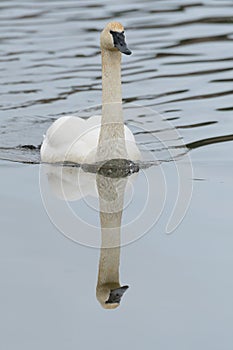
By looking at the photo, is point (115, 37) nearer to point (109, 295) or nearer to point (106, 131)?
point (106, 131)

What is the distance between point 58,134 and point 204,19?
6.72 m

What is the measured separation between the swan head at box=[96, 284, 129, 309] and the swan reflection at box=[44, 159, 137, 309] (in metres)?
0.08

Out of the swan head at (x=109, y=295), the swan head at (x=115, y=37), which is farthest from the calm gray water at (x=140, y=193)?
the swan head at (x=115, y=37)

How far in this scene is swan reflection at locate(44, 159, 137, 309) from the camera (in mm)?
6527

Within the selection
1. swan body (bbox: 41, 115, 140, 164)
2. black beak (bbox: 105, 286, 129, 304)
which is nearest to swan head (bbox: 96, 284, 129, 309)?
black beak (bbox: 105, 286, 129, 304)

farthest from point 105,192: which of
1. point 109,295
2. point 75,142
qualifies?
point 109,295

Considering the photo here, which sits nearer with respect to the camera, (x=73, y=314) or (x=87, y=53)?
(x=73, y=314)

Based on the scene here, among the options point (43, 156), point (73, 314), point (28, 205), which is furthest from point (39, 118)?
point (73, 314)

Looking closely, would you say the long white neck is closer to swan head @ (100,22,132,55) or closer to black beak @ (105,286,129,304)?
swan head @ (100,22,132,55)

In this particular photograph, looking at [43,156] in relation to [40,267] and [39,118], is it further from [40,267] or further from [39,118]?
[40,267]

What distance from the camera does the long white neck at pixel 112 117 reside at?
27.1 ft

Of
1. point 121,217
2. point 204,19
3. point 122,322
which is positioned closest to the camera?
point 122,322

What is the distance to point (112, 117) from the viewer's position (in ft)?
27.3

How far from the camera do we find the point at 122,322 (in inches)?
221
